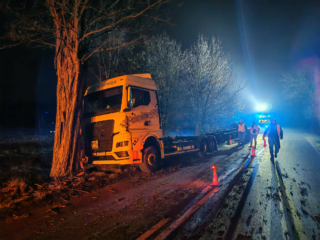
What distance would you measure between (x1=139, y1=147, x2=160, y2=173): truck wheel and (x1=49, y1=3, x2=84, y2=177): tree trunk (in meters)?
2.37

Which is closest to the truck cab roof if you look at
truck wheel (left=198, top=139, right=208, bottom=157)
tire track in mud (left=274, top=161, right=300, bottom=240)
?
truck wheel (left=198, top=139, right=208, bottom=157)

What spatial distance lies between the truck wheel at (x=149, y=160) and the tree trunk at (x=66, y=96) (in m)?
2.37

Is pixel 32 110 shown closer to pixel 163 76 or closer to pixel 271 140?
pixel 163 76

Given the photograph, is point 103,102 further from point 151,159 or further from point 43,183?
point 43,183

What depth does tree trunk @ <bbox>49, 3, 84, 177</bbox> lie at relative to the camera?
710 cm

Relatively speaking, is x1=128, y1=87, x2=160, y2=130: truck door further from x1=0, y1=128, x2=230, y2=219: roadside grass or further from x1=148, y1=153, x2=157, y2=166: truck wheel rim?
x1=0, y1=128, x2=230, y2=219: roadside grass

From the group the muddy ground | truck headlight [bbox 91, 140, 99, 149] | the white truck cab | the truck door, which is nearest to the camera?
the muddy ground

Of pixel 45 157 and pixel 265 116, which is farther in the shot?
pixel 265 116

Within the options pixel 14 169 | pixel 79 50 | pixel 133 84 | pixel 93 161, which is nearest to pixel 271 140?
pixel 133 84

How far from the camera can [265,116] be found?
114 feet

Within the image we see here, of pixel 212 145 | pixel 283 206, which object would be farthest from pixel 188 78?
pixel 283 206

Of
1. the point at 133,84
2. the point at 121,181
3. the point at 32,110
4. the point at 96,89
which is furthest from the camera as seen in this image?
the point at 32,110

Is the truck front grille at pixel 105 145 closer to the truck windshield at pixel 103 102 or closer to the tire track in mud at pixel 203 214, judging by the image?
the truck windshield at pixel 103 102

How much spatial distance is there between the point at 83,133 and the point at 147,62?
1280 centimetres
